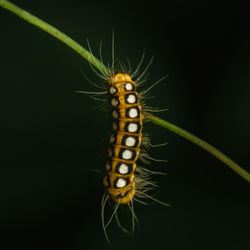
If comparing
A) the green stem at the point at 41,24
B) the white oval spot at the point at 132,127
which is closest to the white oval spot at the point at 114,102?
the white oval spot at the point at 132,127

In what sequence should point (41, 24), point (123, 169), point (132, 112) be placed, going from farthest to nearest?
point (123, 169) → point (132, 112) → point (41, 24)

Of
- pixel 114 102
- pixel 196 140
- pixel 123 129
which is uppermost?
pixel 114 102

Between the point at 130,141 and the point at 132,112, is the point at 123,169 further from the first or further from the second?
the point at 132,112

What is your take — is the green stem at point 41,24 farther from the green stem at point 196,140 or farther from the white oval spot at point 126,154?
the white oval spot at point 126,154

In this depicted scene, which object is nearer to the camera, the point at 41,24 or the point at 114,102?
the point at 41,24

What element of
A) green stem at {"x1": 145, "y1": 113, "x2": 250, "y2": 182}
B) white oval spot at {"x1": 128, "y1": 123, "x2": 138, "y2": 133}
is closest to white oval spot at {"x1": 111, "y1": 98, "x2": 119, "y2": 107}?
white oval spot at {"x1": 128, "y1": 123, "x2": 138, "y2": 133}

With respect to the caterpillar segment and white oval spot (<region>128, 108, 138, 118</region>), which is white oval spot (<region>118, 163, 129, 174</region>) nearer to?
the caterpillar segment

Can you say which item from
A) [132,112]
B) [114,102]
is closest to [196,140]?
[132,112]

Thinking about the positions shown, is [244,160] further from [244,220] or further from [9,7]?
[9,7]

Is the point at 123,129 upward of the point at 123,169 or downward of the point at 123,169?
upward
